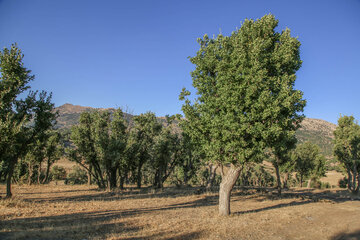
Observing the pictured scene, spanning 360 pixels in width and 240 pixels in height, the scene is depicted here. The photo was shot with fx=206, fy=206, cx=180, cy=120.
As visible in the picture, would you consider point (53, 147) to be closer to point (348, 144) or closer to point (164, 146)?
point (164, 146)

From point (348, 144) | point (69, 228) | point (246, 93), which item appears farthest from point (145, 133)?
A: point (348, 144)

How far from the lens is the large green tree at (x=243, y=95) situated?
49.2 feet

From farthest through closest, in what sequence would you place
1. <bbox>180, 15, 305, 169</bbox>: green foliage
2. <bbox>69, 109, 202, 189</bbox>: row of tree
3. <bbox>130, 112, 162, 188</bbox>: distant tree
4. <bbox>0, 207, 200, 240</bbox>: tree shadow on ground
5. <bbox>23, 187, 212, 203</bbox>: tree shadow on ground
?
<bbox>130, 112, 162, 188</bbox>: distant tree
<bbox>69, 109, 202, 189</bbox>: row of tree
<bbox>23, 187, 212, 203</bbox>: tree shadow on ground
<bbox>180, 15, 305, 169</bbox>: green foliage
<bbox>0, 207, 200, 240</bbox>: tree shadow on ground

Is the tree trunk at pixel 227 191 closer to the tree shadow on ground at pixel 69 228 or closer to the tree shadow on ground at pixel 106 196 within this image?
the tree shadow on ground at pixel 69 228

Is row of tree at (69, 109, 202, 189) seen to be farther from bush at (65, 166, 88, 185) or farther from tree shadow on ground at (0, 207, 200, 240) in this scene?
bush at (65, 166, 88, 185)

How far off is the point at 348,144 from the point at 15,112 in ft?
171

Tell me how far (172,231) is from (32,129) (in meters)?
20.7

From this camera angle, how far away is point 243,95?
53.0ft

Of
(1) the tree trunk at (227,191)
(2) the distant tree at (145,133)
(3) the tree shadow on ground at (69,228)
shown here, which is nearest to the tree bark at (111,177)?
(2) the distant tree at (145,133)

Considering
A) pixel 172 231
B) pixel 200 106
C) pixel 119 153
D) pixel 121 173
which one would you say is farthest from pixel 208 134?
pixel 121 173

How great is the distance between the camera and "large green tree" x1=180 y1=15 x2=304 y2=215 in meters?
15.0

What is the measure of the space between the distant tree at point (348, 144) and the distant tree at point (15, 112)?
48898 millimetres

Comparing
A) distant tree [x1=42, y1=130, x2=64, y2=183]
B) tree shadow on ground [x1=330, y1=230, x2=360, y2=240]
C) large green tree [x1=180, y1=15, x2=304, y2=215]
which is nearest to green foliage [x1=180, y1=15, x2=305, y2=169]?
large green tree [x1=180, y1=15, x2=304, y2=215]

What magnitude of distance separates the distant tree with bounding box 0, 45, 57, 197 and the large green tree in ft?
52.5
